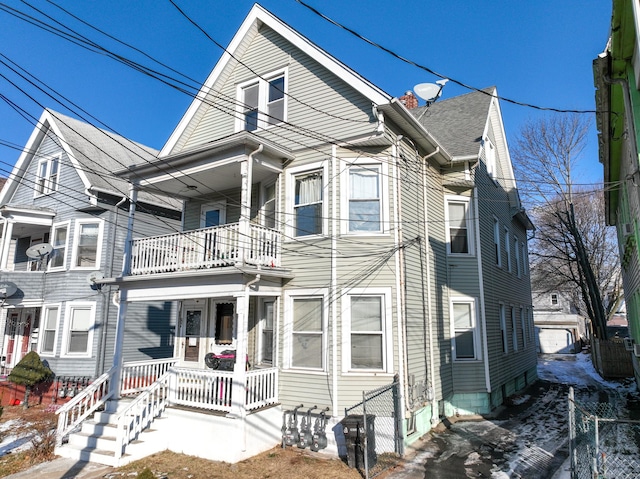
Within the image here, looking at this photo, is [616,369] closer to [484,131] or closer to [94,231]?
[484,131]

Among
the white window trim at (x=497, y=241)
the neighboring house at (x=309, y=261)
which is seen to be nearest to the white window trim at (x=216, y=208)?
the neighboring house at (x=309, y=261)

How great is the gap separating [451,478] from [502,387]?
725 centimetres

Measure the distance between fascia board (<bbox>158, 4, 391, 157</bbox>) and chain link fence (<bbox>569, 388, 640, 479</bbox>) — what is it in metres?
7.22

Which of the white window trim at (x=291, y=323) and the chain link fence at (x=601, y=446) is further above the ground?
the white window trim at (x=291, y=323)

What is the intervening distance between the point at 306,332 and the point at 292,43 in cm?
781

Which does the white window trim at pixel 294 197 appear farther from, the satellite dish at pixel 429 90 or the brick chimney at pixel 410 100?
the brick chimney at pixel 410 100

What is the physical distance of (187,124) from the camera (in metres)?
13.4

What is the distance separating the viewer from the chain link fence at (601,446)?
A: 5.06 m

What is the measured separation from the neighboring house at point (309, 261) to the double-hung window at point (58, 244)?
6541 mm

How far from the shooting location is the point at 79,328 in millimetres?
15562

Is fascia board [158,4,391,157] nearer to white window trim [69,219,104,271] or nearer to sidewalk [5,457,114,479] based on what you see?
white window trim [69,219,104,271]

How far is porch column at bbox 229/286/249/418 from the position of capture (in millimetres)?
8633

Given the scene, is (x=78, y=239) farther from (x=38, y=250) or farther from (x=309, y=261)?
(x=309, y=261)

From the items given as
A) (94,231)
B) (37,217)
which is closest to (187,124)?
(94,231)
